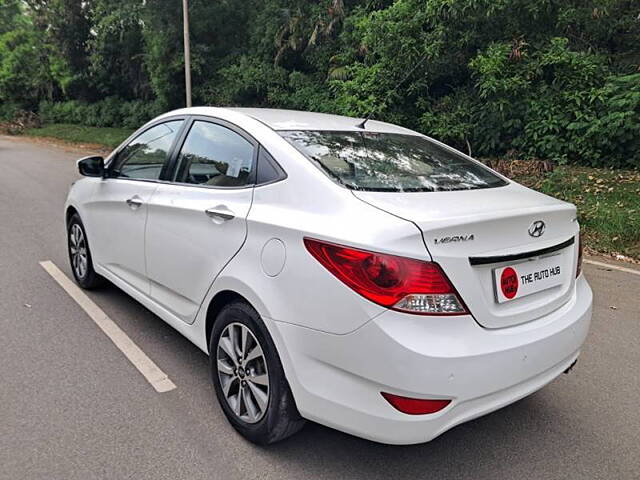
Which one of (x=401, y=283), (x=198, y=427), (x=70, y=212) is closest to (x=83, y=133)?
(x=70, y=212)

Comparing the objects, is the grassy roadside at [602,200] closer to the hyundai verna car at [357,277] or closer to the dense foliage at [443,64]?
the dense foliage at [443,64]

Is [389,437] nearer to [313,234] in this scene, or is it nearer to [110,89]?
[313,234]

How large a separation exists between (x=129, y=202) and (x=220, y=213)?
4.01 feet

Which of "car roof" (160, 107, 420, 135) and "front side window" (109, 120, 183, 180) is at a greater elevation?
"car roof" (160, 107, 420, 135)

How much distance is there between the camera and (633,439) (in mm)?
2688

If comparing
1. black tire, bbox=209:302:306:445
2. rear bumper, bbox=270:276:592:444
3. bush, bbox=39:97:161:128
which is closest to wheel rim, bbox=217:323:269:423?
black tire, bbox=209:302:306:445

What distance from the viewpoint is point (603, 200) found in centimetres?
777

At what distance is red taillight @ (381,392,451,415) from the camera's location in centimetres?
202

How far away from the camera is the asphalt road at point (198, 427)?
2.42 metres

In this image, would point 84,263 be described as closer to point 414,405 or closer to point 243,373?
point 243,373

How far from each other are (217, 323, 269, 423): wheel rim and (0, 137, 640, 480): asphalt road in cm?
18

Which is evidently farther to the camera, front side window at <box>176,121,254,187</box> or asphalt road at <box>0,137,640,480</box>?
front side window at <box>176,121,254,187</box>

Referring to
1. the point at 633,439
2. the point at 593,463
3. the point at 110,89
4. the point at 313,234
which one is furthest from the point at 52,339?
the point at 110,89

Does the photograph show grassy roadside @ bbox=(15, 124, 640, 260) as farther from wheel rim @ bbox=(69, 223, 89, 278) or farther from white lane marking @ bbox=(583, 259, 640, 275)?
wheel rim @ bbox=(69, 223, 89, 278)
